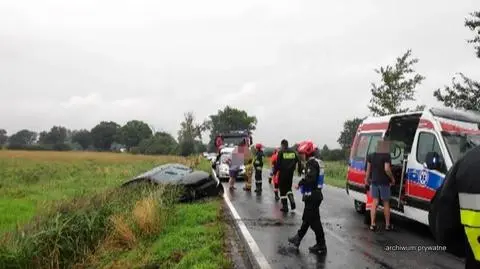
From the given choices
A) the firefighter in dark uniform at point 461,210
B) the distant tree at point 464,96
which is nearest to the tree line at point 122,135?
the distant tree at point 464,96

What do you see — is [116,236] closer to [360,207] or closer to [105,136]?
[360,207]

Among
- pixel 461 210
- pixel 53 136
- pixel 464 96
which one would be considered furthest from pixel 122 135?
pixel 461 210

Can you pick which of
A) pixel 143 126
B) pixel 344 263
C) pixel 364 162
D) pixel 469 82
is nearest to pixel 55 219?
pixel 344 263

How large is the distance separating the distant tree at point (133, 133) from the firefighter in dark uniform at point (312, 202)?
112710mm

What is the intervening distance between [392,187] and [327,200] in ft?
17.4

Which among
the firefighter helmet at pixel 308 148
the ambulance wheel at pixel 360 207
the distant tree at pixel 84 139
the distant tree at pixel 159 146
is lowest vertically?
the ambulance wheel at pixel 360 207

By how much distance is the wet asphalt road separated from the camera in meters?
7.41

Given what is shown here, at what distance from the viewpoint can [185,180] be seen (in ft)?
49.2

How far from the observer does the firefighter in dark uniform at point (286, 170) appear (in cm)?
1269

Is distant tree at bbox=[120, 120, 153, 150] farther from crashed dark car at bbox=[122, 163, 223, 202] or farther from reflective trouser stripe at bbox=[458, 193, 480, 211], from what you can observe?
reflective trouser stripe at bbox=[458, 193, 480, 211]

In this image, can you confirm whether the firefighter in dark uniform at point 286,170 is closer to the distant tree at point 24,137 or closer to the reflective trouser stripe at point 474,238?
the reflective trouser stripe at point 474,238

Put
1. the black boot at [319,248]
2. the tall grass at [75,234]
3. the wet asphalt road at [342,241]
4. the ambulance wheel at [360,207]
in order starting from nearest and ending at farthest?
the wet asphalt road at [342,241] → the black boot at [319,248] → the tall grass at [75,234] → the ambulance wheel at [360,207]

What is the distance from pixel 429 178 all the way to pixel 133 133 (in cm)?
11653

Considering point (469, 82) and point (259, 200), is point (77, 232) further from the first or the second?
point (469, 82)
